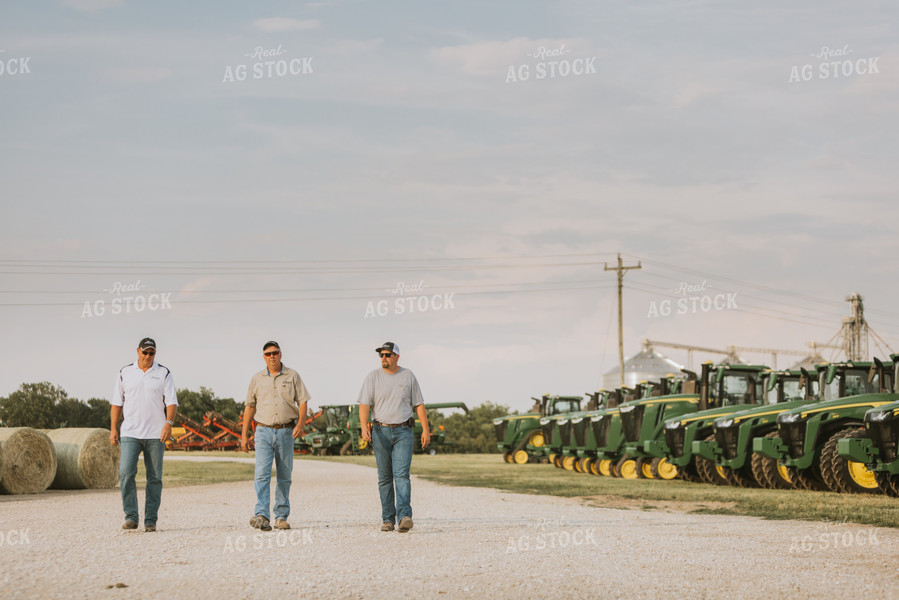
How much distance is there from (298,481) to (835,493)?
11643mm

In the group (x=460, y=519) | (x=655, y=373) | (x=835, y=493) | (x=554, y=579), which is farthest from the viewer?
(x=655, y=373)

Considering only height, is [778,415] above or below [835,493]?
above

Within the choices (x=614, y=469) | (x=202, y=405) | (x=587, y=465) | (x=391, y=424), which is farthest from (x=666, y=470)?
(x=202, y=405)

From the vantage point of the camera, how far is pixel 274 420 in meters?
11.6

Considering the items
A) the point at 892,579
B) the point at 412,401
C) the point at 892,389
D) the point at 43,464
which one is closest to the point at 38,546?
the point at 412,401

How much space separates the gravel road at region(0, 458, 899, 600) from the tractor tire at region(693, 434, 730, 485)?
8980mm

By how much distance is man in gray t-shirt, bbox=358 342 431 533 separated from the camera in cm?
1140

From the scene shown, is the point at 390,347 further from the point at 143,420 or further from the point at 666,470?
the point at 666,470

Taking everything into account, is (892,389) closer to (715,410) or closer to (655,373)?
(715,410)

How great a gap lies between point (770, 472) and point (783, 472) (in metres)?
0.26

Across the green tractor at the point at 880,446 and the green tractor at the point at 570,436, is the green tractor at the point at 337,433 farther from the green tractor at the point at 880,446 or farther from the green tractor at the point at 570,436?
the green tractor at the point at 880,446

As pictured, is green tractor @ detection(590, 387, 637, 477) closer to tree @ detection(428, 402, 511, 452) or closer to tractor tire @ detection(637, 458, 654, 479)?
tractor tire @ detection(637, 458, 654, 479)

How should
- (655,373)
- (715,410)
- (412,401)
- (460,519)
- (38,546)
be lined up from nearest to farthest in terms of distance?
(38,546)
(412,401)
(460,519)
(715,410)
(655,373)

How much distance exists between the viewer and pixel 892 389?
19906 mm
